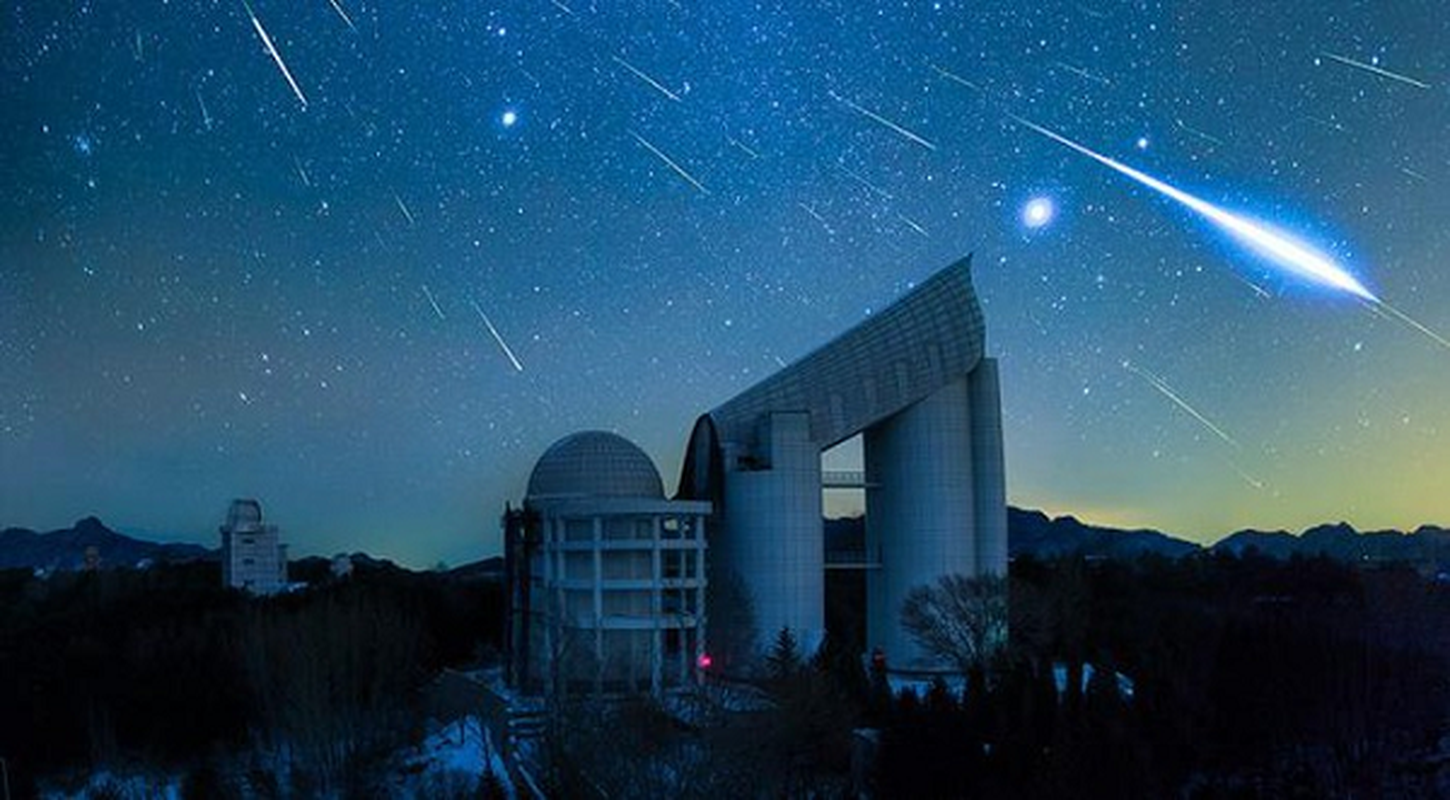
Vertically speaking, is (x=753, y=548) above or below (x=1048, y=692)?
above

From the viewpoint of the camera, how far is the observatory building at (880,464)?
50.2 metres

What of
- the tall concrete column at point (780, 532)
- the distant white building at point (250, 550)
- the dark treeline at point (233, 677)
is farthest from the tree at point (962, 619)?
the distant white building at point (250, 550)

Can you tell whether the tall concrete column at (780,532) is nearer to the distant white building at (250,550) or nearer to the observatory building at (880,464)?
the observatory building at (880,464)

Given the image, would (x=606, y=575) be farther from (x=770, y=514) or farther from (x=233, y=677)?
(x=233, y=677)

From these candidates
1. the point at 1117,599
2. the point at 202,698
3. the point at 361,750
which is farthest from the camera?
the point at 1117,599

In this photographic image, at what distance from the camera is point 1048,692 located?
35.8 m

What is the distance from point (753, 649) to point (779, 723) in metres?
17.5

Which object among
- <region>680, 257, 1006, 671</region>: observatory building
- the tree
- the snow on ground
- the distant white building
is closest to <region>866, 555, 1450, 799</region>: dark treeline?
the tree

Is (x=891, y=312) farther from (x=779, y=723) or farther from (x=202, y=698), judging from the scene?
(x=202, y=698)

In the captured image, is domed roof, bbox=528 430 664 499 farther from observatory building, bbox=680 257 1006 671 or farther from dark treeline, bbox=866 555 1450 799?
dark treeline, bbox=866 555 1450 799

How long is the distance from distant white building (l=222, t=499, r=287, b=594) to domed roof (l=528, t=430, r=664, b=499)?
54.3 meters

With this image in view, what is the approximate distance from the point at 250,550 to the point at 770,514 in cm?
6044

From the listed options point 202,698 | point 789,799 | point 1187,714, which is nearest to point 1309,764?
point 1187,714

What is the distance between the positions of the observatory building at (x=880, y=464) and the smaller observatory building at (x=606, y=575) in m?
5.28
